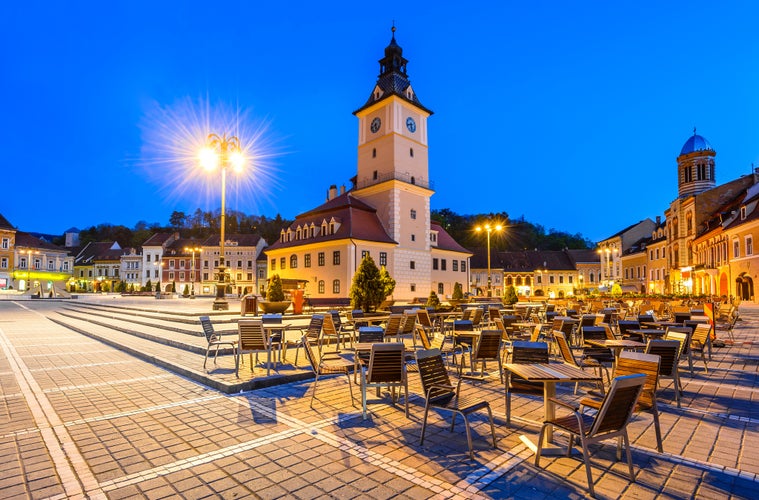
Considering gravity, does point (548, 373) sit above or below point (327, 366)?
above

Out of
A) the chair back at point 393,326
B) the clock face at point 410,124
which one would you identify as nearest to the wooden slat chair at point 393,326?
the chair back at point 393,326

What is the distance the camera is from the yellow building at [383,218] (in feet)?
123

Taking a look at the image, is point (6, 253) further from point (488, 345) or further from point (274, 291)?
point (488, 345)

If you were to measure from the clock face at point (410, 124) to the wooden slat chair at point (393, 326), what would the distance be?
34219mm

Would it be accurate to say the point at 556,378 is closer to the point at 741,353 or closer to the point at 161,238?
the point at 741,353

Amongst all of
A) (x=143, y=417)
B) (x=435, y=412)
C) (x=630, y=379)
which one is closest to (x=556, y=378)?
(x=630, y=379)

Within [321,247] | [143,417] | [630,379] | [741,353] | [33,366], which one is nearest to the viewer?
[630,379]

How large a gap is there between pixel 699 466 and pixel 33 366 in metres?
12.7

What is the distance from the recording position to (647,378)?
480cm

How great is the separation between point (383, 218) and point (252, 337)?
32.8 metres

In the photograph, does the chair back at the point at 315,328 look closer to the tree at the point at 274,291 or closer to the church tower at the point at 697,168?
the tree at the point at 274,291

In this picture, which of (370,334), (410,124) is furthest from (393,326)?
(410,124)

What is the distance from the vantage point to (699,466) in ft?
13.8

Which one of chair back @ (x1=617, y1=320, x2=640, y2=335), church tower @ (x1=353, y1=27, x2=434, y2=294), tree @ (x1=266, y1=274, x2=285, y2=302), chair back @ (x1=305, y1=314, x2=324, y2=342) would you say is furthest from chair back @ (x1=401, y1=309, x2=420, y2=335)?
church tower @ (x1=353, y1=27, x2=434, y2=294)
